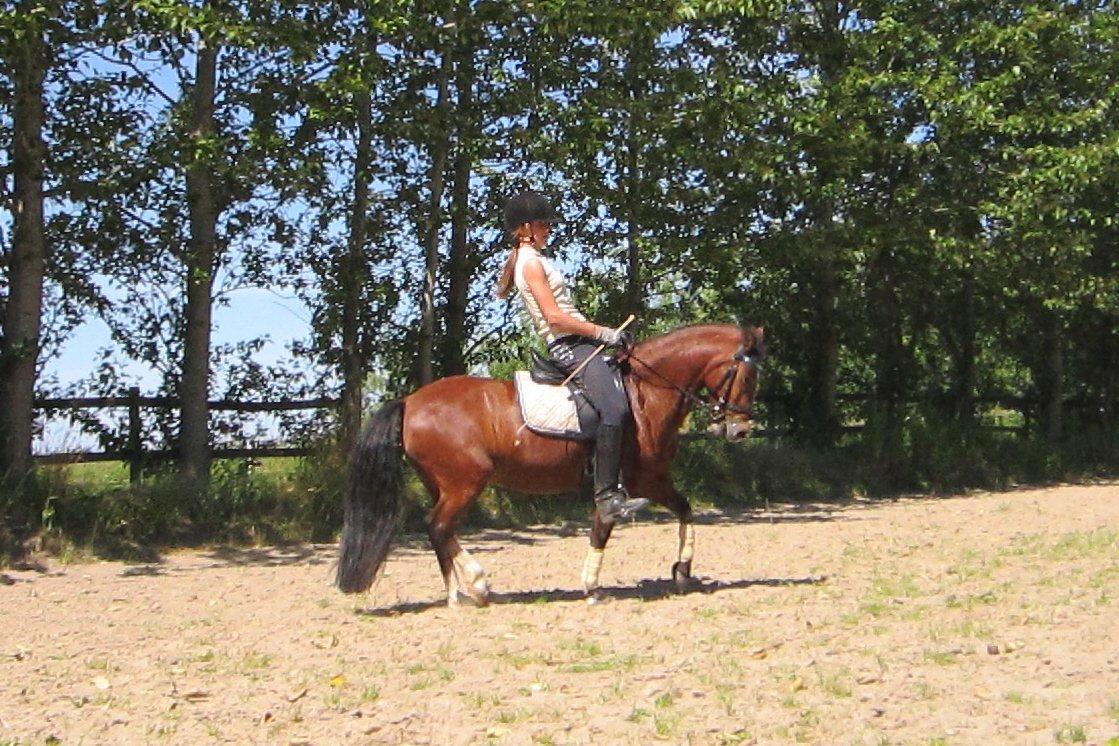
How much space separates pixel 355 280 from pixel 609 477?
23.9 feet

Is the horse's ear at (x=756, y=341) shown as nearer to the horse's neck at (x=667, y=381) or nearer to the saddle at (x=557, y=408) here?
the horse's neck at (x=667, y=381)

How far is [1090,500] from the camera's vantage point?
18.6 meters

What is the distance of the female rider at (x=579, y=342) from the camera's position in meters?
9.32

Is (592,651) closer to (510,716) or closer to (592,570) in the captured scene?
(510,716)

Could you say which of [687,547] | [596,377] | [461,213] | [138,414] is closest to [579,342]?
[596,377]

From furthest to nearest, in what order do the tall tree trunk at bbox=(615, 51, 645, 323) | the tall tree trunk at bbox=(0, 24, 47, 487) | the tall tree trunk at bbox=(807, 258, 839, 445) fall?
the tall tree trunk at bbox=(807, 258, 839, 445) < the tall tree trunk at bbox=(615, 51, 645, 323) < the tall tree trunk at bbox=(0, 24, 47, 487)

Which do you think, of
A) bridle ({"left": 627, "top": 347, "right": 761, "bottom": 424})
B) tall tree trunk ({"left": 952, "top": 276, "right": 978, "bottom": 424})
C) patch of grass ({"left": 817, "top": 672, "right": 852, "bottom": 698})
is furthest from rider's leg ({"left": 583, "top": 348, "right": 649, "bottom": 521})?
tall tree trunk ({"left": 952, "top": 276, "right": 978, "bottom": 424})

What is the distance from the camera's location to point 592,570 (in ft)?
31.7

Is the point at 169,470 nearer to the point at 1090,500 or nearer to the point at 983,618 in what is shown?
the point at 983,618

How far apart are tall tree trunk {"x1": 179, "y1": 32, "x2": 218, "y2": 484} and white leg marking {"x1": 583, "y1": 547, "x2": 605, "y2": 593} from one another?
20.0 feet

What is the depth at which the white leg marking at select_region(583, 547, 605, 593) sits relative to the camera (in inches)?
380

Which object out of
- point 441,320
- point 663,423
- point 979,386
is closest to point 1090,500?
point 979,386

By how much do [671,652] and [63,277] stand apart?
9866 mm

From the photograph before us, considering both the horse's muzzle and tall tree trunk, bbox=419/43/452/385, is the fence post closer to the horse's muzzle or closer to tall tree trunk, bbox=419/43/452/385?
tall tree trunk, bbox=419/43/452/385
